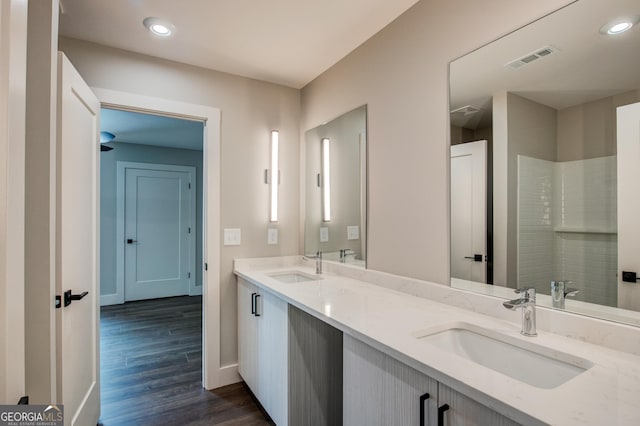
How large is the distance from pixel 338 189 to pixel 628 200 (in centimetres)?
167

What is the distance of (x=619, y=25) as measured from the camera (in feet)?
3.52

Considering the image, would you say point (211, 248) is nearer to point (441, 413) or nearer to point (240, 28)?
point (240, 28)

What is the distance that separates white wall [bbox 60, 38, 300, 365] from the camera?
2.33 m

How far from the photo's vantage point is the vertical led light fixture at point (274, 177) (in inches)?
109

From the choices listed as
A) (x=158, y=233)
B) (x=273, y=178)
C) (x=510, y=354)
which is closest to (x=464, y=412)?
(x=510, y=354)

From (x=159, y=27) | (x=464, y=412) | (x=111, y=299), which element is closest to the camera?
(x=464, y=412)

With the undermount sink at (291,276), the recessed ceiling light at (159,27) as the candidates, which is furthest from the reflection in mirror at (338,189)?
the recessed ceiling light at (159,27)

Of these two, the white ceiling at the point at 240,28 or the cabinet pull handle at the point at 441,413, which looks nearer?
the cabinet pull handle at the point at 441,413

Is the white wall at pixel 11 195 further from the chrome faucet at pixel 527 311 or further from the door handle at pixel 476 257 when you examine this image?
the door handle at pixel 476 257

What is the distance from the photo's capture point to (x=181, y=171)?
17.9 ft

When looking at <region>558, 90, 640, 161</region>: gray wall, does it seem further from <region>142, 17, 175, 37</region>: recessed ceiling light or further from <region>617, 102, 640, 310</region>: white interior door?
<region>142, 17, 175, 37</region>: recessed ceiling light

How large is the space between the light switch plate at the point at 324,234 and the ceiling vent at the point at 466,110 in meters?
1.32

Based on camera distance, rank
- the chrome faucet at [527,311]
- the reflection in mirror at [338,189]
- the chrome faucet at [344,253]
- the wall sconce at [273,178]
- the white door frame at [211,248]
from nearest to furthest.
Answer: the chrome faucet at [527,311], the reflection in mirror at [338,189], the chrome faucet at [344,253], the white door frame at [211,248], the wall sconce at [273,178]

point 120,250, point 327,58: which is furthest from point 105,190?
point 327,58
